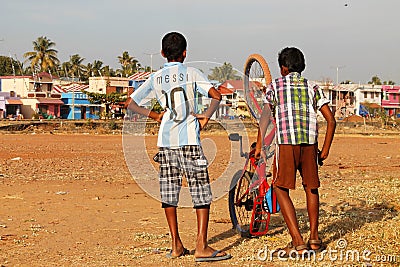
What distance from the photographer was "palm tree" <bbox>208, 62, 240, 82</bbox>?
6.47m

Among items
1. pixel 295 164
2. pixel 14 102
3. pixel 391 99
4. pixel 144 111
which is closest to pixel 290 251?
pixel 295 164

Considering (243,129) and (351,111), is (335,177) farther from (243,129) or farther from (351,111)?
(351,111)

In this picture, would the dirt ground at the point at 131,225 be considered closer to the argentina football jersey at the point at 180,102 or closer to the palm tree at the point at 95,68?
the argentina football jersey at the point at 180,102

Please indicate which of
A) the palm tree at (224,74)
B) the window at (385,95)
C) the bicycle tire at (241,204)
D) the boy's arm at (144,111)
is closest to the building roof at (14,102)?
the window at (385,95)

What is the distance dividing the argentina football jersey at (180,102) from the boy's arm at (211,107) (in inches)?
1.5

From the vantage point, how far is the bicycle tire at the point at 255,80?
21.6 feet

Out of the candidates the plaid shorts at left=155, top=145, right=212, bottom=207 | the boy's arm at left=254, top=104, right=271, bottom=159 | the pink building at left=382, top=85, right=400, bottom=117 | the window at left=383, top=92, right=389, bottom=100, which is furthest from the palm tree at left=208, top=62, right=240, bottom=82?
the window at left=383, top=92, right=389, bottom=100

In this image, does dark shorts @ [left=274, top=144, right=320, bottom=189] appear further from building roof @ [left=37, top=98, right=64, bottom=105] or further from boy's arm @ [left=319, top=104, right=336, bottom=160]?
building roof @ [left=37, top=98, right=64, bottom=105]

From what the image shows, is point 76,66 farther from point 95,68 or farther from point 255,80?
point 255,80

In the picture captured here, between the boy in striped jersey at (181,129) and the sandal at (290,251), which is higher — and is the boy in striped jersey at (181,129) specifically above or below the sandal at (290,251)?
above

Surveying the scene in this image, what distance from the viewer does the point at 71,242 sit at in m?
6.13

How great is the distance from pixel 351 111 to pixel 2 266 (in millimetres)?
87418

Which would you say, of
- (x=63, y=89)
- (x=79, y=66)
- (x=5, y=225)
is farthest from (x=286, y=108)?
(x=79, y=66)

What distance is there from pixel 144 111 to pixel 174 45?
2.12 feet
